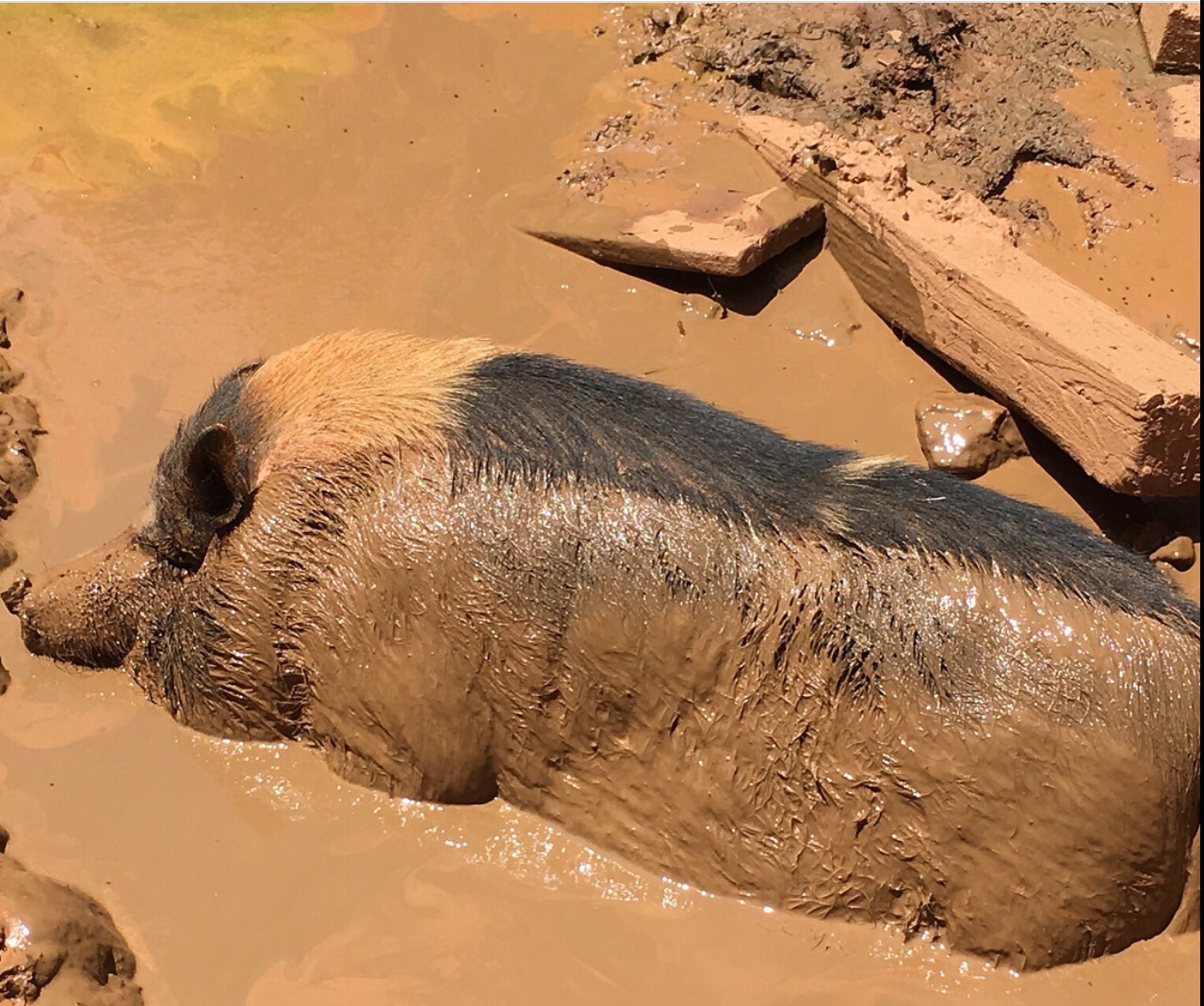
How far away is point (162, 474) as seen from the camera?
169 inches

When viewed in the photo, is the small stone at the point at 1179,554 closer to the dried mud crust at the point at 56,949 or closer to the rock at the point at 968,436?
the rock at the point at 968,436

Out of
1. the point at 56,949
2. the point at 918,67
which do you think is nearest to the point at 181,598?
the point at 56,949

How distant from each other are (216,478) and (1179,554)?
13.3 ft

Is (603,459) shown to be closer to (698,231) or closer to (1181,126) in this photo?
(698,231)

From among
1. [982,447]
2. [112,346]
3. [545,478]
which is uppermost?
[982,447]

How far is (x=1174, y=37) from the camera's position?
7.40 m

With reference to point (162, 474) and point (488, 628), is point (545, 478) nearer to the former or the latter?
point (488, 628)

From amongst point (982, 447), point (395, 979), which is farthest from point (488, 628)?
point (982, 447)

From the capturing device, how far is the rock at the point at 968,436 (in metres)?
5.57

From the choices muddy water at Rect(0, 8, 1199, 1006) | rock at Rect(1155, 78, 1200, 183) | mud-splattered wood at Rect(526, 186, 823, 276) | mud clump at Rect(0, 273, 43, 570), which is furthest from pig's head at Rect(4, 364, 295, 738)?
rock at Rect(1155, 78, 1200, 183)

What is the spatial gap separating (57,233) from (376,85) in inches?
82.7

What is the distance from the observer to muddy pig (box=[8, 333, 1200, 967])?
360 cm

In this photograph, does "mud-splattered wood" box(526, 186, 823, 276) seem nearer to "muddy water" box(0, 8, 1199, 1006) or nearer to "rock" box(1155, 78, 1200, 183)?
"muddy water" box(0, 8, 1199, 1006)

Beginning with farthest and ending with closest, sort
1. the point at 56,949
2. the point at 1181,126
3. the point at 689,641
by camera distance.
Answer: the point at 1181,126, the point at 689,641, the point at 56,949
